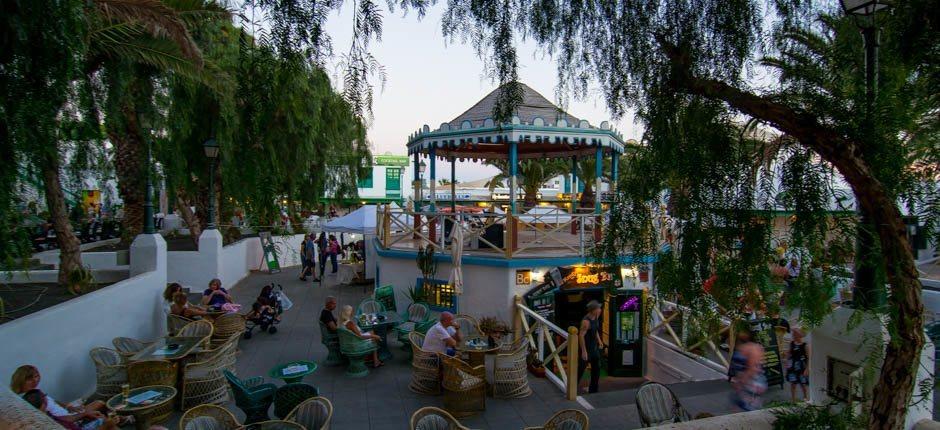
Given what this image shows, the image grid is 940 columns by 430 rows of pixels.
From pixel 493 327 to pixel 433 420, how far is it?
18.3ft

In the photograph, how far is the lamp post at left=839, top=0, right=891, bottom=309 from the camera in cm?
349

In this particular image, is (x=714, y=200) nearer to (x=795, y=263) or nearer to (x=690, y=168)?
(x=690, y=168)

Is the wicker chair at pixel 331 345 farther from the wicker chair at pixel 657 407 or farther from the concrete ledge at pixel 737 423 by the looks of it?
the concrete ledge at pixel 737 423

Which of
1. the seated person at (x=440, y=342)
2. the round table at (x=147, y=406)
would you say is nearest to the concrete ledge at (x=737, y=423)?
the seated person at (x=440, y=342)

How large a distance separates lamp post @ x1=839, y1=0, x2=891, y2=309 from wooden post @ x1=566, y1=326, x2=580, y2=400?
14.4 ft

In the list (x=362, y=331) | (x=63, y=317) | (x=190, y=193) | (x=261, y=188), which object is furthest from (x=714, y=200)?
(x=190, y=193)

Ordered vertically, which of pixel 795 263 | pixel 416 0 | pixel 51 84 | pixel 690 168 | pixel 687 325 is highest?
pixel 416 0

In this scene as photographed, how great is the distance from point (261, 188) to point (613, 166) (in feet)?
39.6

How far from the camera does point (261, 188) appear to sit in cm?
332

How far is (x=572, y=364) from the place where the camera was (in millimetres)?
7742

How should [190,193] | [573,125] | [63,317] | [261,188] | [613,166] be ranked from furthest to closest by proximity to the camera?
[190,193], [613,166], [573,125], [63,317], [261,188]

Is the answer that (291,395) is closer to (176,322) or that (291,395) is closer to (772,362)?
(176,322)

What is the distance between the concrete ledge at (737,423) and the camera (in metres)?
3.95

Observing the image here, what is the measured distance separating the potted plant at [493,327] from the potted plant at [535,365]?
3.64ft
